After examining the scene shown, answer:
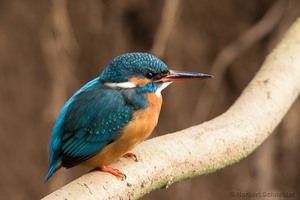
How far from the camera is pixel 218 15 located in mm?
4152

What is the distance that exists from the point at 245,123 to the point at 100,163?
542 mm

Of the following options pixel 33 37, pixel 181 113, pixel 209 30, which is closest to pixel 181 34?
pixel 209 30

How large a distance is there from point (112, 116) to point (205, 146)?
0.34 metres

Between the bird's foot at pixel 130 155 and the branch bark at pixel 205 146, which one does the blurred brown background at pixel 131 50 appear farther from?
the bird's foot at pixel 130 155

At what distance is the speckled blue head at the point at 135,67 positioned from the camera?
2.25 metres

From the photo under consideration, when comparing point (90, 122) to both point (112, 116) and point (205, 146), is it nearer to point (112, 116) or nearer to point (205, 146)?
point (112, 116)

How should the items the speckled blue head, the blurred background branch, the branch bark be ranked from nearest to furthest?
the branch bark
the speckled blue head
the blurred background branch

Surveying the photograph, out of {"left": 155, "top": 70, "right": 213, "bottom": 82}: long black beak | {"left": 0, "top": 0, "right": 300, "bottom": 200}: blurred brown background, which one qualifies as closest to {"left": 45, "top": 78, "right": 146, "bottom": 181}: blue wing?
{"left": 155, "top": 70, "right": 213, "bottom": 82}: long black beak

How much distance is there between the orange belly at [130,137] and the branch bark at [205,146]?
0.03m

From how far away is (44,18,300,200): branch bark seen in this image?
1971 mm

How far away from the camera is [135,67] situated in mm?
2262

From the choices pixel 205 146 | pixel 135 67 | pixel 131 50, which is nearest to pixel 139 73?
pixel 135 67

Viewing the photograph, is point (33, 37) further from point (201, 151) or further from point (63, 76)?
point (201, 151)

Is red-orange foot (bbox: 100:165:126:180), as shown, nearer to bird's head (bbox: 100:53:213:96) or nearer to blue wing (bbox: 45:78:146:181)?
blue wing (bbox: 45:78:146:181)
